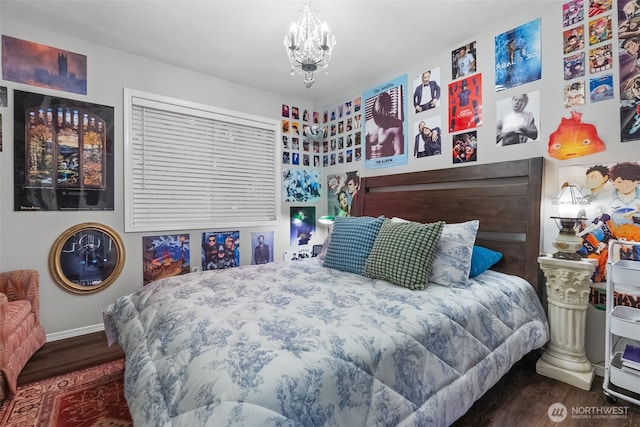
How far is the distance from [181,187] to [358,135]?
1997mm

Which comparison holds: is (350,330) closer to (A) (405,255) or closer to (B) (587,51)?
(A) (405,255)

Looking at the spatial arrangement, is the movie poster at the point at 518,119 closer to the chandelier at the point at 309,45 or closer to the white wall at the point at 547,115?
the white wall at the point at 547,115

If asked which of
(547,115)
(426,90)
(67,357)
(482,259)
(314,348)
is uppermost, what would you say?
(426,90)

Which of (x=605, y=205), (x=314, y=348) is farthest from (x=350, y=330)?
(x=605, y=205)

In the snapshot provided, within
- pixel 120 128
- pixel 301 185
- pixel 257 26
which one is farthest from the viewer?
pixel 301 185

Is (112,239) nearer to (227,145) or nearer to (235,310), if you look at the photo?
(227,145)

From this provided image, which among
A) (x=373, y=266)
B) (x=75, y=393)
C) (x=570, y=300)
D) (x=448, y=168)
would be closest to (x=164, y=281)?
(x=75, y=393)

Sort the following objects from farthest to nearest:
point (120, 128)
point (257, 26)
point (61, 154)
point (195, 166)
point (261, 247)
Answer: point (261, 247)
point (195, 166)
point (120, 128)
point (61, 154)
point (257, 26)

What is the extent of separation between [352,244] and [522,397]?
131 centimetres

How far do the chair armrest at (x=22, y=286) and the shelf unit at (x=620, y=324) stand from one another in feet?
12.1

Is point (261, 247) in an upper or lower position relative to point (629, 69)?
lower

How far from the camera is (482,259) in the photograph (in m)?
1.96

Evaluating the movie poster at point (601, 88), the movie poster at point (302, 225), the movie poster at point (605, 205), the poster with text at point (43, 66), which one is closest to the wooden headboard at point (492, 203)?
the movie poster at point (605, 205)

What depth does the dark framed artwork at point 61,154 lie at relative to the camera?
86.4 inches
